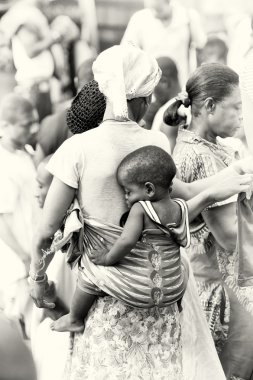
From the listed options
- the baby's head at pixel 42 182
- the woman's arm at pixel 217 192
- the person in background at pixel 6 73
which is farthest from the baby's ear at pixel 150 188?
the person in background at pixel 6 73

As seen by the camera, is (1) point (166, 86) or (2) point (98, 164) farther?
(1) point (166, 86)

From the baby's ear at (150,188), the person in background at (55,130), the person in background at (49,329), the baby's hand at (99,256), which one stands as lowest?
the person in background at (49,329)

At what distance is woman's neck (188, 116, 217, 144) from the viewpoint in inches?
137

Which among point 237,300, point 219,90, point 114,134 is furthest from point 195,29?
point 114,134

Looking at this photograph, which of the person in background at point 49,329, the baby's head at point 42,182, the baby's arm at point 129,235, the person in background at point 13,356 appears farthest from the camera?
the person in background at point 13,356

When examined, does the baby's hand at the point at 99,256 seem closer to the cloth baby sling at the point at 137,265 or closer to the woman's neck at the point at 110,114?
the cloth baby sling at the point at 137,265

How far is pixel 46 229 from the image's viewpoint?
2.71m

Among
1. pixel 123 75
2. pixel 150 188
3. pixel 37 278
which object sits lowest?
pixel 37 278

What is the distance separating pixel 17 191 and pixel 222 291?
1302mm

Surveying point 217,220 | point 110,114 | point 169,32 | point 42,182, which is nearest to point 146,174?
point 110,114

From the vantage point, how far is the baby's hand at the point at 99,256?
8.71 ft

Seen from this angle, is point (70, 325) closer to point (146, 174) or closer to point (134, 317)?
point (134, 317)

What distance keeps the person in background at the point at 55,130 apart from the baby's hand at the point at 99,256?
66.4 inches

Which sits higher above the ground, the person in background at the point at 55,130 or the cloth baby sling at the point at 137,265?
the cloth baby sling at the point at 137,265
